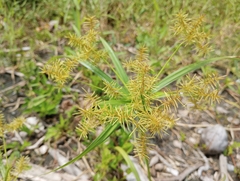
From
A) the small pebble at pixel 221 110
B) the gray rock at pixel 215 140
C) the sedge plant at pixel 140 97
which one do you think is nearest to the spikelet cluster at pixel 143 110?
the sedge plant at pixel 140 97

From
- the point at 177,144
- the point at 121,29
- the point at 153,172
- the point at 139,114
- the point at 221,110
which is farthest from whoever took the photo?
the point at 121,29

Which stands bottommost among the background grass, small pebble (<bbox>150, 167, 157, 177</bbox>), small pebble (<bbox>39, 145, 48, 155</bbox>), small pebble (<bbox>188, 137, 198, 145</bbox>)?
small pebble (<bbox>188, 137, 198, 145</bbox>)

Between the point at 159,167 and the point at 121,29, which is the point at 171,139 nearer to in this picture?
the point at 159,167

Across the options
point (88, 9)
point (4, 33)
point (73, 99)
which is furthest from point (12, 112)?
point (88, 9)

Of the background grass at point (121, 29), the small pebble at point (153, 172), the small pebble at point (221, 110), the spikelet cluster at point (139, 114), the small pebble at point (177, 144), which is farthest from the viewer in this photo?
the background grass at point (121, 29)

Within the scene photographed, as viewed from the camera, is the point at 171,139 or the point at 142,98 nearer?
the point at 142,98

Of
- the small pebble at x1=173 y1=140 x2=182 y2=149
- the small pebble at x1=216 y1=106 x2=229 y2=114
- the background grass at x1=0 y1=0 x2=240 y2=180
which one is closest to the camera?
the small pebble at x1=173 y1=140 x2=182 y2=149

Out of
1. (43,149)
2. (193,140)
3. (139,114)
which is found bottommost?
(193,140)

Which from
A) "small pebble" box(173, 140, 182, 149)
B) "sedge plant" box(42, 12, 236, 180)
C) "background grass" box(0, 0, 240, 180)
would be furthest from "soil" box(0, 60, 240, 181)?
"sedge plant" box(42, 12, 236, 180)

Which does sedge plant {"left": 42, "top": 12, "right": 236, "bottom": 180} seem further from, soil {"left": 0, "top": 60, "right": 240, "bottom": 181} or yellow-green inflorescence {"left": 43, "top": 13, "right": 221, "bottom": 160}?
soil {"left": 0, "top": 60, "right": 240, "bottom": 181}

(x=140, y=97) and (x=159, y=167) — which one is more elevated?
(x=140, y=97)

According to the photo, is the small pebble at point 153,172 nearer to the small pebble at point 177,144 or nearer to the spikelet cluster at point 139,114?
the small pebble at point 177,144

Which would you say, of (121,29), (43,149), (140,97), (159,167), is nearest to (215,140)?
(159,167)
